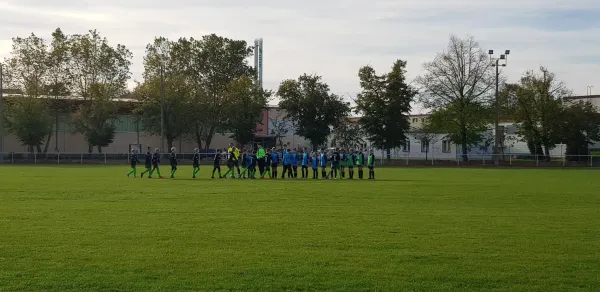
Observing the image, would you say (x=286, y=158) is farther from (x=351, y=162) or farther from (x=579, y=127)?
(x=579, y=127)

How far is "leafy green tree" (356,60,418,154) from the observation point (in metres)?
71.1

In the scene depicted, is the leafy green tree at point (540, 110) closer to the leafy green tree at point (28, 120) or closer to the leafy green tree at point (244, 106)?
the leafy green tree at point (244, 106)

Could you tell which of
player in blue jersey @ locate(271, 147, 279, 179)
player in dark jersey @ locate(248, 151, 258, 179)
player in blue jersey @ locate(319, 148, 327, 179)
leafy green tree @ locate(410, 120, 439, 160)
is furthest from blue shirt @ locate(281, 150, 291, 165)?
leafy green tree @ locate(410, 120, 439, 160)

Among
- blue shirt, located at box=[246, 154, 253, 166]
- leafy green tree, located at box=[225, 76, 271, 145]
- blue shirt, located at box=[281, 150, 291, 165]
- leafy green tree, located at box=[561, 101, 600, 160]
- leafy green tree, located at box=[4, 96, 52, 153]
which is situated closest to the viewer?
blue shirt, located at box=[246, 154, 253, 166]

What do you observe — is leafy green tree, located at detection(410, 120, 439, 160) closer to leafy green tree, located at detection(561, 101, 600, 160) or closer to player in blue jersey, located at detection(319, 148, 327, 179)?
leafy green tree, located at detection(561, 101, 600, 160)

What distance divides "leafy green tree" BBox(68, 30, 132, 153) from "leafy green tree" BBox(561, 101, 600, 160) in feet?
143

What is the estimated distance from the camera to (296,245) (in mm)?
11484

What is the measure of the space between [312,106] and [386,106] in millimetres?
9531

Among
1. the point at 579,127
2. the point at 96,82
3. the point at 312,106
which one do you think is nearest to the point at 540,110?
the point at 579,127

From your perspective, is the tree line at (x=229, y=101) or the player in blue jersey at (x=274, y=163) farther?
the tree line at (x=229, y=101)

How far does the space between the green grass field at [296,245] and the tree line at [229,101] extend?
49381mm

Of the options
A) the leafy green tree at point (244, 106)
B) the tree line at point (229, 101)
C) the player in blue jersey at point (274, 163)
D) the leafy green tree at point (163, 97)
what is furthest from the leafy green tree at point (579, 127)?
the player in blue jersey at point (274, 163)

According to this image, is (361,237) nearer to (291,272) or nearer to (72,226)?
(291,272)

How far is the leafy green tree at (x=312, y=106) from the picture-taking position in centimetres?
7731
